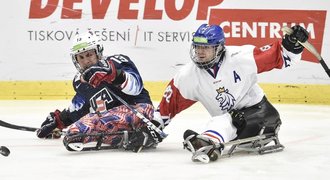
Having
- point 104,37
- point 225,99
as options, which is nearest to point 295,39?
point 225,99

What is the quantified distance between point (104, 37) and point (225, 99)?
330 cm

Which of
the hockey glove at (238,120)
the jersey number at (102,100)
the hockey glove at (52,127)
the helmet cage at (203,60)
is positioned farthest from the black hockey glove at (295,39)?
the hockey glove at (52,127)

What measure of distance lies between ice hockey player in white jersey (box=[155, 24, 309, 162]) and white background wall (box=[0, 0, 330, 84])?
2968mm

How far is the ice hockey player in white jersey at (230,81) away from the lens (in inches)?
169

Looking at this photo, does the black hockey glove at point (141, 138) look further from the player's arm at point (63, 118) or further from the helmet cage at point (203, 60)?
the player's arm at point (63, 118)

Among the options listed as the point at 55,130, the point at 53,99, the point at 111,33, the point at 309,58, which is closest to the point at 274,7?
the point at 309,58

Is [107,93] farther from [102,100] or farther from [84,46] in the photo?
[84,46]

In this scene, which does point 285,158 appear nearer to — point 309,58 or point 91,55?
point 91,55

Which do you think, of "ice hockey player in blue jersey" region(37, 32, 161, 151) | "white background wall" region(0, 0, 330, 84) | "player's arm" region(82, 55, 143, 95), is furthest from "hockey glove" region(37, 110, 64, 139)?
"white background wall" region(0, 0, 330, 84)

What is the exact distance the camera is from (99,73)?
13.6ft

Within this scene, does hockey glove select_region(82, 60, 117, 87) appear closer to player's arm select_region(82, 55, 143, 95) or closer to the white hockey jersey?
player's arm select_region(82, 55, 143, 95)

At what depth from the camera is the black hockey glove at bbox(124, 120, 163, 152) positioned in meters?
4.46

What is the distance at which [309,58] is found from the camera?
733 cm

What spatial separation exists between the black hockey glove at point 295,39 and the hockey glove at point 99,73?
99 cm
